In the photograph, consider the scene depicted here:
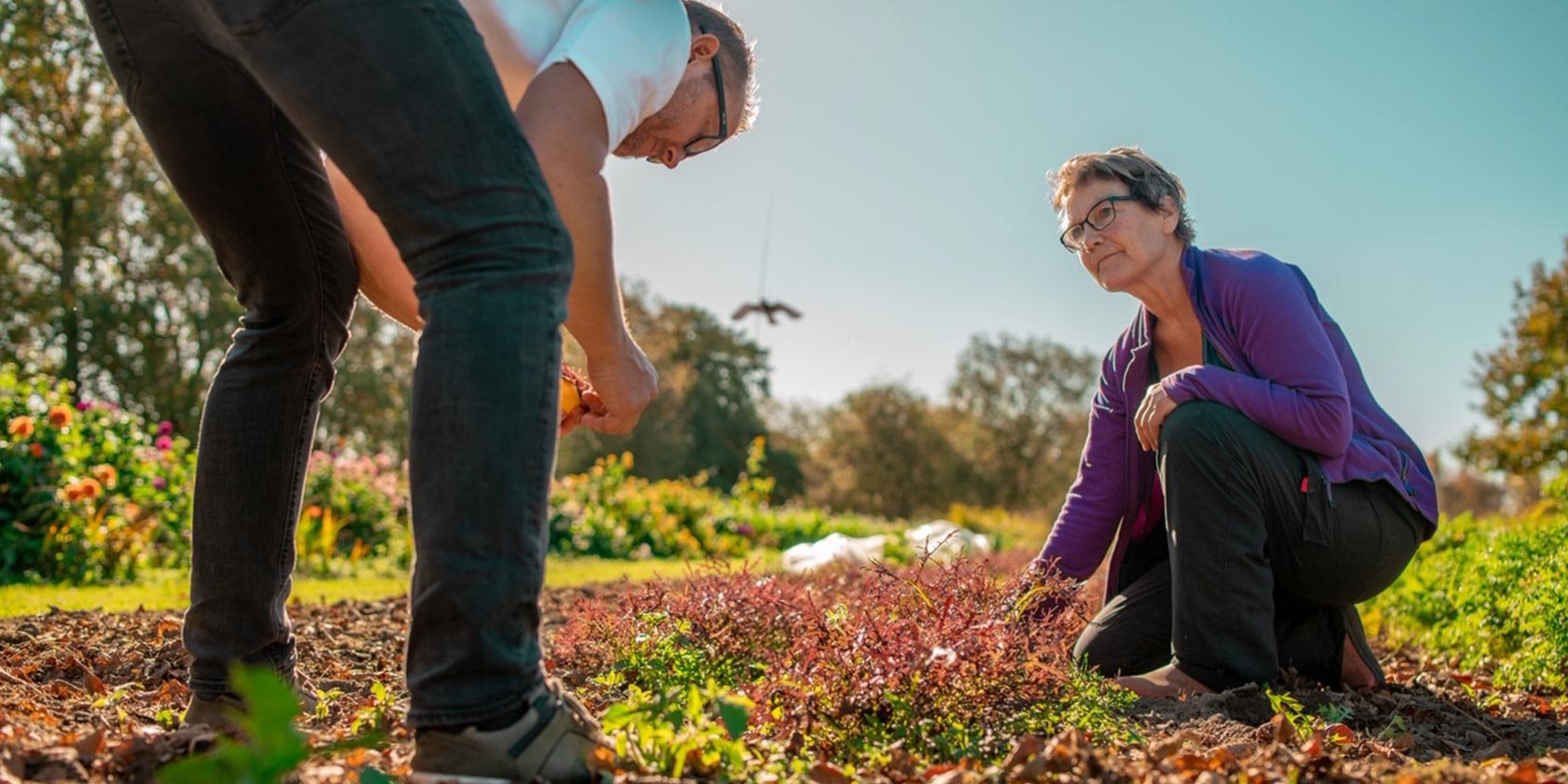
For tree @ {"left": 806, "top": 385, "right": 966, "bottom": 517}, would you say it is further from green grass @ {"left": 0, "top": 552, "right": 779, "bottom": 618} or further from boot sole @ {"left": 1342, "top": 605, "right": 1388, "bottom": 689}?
boot sole @ {"left": 1342, "top": 605, "right": 1388, "bottom": 689}

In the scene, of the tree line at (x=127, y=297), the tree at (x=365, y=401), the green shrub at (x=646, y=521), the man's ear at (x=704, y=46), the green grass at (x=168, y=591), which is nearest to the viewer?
the man's ear at (x=704, y=46)

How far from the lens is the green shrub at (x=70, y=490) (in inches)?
231

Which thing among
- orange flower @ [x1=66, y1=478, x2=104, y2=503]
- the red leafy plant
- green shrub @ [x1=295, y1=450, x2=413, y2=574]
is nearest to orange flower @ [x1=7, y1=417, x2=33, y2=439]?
orange flower @ [x1=66, y1=478, x2=104, y2=503]

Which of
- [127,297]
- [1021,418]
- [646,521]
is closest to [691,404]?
[1021,418]

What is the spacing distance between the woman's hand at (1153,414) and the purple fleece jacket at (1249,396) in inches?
1.1

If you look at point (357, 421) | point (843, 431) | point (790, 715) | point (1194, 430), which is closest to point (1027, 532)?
point (357, 421)

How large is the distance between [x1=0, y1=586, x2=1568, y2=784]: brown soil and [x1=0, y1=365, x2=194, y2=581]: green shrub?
2655mm

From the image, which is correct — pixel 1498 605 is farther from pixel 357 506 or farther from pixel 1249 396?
pixel 357 506

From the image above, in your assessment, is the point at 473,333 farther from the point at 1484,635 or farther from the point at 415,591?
the point at 1484,635

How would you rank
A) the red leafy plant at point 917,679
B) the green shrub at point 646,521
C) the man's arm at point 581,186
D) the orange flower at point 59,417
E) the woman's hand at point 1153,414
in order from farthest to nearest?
1. the green shrub at point 646,521
2. the orange flower at point 59,417
3. the woman's hand at point 1153,414
4. the red leafy plant at point 917,679
5. the man's arm at point 581,186

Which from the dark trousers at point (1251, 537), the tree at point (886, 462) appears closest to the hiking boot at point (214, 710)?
the dark trousers at point (1251, 537)

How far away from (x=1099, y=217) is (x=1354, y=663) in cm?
147

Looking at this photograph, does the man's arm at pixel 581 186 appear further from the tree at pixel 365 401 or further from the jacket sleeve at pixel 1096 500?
the tree at pixel 365 401

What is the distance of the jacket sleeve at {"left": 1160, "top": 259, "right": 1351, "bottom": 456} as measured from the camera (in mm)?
2766
